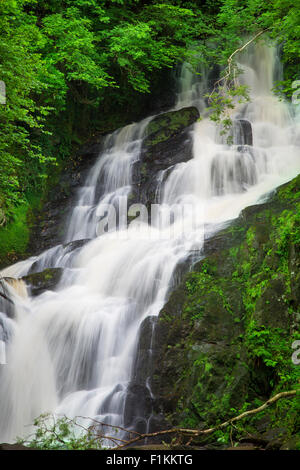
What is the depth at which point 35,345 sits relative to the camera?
24.2ft

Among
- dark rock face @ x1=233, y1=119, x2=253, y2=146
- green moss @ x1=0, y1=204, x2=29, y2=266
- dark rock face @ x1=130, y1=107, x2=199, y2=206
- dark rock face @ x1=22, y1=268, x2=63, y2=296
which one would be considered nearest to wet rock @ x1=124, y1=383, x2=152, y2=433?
dark rock face @ x1=22, y1=268, x2=63, y2=296

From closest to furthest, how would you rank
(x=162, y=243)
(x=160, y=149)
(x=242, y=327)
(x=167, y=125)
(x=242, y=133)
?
(x=242, y=327)
(x=162, y=243)
(x=242, y=133)
(x=160, y=149)
(x=167, y=125)

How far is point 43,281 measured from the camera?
8.80 metres

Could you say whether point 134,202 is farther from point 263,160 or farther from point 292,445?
point 292,445

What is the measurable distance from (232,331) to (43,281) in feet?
15.2

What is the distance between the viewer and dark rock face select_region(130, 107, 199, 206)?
39.5ft

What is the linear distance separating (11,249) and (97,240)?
260 cm

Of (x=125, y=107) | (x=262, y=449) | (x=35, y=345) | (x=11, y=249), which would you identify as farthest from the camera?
(x=125, y=107)

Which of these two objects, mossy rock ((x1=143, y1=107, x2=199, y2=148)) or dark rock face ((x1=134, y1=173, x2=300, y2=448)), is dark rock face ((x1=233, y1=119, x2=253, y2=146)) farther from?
dark rock face ((x1=134, y1=173, x2=300, y2=448))

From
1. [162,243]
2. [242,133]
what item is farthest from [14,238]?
[242,133]

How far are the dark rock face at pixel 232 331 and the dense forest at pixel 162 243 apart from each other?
0.02 meters

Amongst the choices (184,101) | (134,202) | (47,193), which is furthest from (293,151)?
(47,193)

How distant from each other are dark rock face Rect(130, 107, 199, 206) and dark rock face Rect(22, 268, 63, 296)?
3.80 metres

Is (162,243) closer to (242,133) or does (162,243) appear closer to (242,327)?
(242,327)
